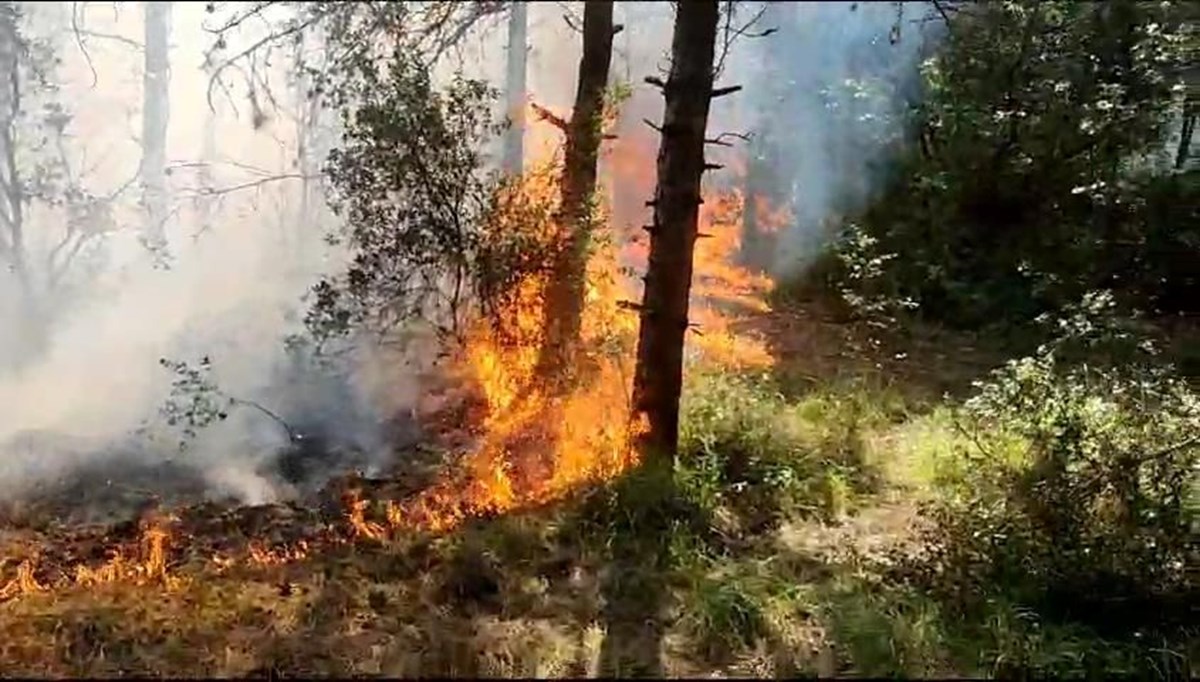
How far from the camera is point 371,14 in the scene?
10273 millimetres

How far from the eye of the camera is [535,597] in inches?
205

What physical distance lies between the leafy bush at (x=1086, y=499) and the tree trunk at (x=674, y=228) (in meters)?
1.69

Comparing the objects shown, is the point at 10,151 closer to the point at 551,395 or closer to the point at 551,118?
the point at 551,118

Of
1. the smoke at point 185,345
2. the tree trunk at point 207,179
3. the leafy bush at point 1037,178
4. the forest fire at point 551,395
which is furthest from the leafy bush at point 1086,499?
the tree trunk at point 207,179

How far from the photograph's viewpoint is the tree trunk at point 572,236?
8297mm

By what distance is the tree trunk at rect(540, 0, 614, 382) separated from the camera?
8297 mm

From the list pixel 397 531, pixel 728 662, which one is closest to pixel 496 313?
pixel 397 531

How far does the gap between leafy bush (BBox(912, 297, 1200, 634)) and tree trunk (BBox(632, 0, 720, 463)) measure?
5.55ft

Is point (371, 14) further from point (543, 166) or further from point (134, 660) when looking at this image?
point (134, 660)

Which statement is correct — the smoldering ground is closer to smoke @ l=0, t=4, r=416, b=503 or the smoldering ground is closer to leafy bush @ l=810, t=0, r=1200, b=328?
smoke @ l=0, t=4, r=416, b=503

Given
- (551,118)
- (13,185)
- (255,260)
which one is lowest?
(255,260)

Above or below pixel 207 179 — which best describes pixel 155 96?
above

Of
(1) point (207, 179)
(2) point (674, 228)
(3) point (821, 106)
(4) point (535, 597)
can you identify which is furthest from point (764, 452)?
(3) point (821, 106)

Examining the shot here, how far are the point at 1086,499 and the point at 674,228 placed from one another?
262cm
